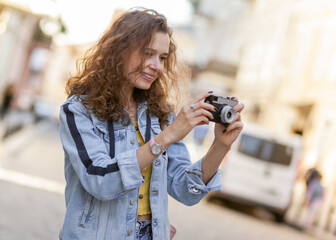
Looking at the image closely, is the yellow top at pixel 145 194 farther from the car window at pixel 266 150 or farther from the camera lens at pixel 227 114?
the car window at pixel 266 150

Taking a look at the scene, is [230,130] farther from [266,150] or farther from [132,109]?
[266,150]

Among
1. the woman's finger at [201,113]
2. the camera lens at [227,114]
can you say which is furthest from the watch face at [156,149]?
the camera lens at [227,114]

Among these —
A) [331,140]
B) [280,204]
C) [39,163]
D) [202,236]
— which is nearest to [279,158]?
[280,204]

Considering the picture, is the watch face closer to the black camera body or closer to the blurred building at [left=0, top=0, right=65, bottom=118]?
the black camera body

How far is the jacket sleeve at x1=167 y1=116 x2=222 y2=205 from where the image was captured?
2557mm

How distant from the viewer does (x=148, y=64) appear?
2480mm

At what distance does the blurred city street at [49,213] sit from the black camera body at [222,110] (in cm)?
427

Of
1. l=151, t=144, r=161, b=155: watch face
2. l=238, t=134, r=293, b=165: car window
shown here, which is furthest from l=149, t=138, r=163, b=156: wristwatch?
l=238, t=134, r=293, b=165: car window

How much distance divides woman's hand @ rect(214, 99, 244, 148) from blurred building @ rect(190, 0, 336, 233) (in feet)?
38.3

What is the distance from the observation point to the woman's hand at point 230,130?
2.42 metres

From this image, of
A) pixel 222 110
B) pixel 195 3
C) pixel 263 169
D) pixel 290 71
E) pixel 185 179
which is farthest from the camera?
pixel 195 3

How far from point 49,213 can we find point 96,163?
589 cm

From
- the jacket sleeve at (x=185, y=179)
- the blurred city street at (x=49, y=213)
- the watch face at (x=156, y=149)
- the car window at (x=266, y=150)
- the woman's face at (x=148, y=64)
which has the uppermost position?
the woman's face at (x=148, y=64)

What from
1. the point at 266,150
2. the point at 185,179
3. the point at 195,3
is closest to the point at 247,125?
the point at 266,150
